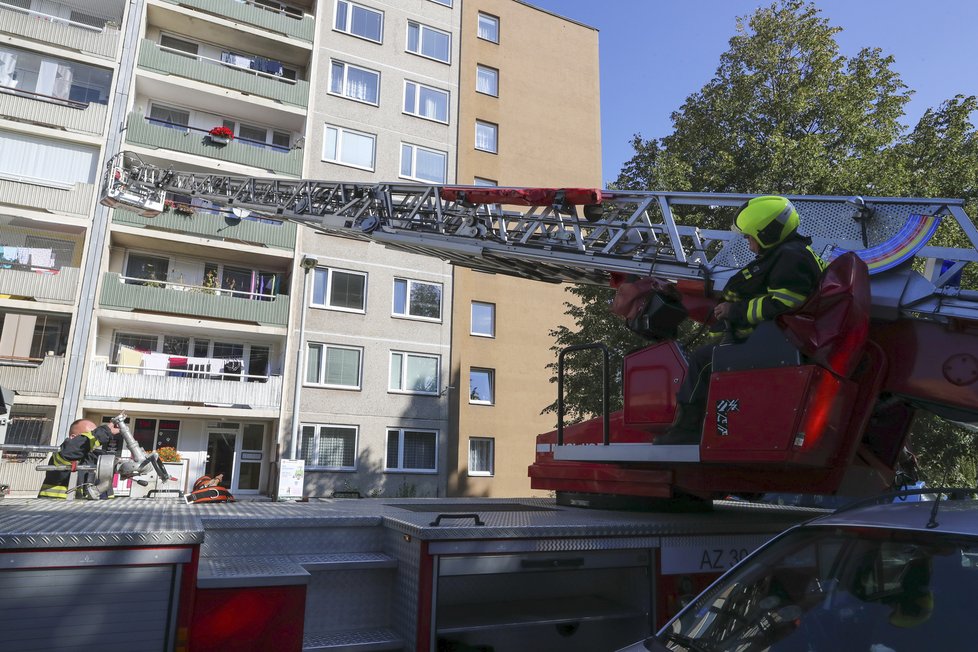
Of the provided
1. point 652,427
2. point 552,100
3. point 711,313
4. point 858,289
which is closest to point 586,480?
point 652,427

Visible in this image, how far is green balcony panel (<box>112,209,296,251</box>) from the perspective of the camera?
69.2ft

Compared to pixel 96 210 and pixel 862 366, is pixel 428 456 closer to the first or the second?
pixel 96 210

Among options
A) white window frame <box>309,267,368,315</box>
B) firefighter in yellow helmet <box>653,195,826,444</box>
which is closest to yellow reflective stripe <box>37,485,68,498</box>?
firefighter in yellow helmet <box>653,195,826,444</box>

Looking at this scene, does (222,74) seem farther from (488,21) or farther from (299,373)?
(488,21)

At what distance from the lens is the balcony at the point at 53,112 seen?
20594 mm

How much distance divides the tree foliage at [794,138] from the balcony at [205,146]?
39.4 feet

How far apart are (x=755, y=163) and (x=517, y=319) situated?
13477 millimetres

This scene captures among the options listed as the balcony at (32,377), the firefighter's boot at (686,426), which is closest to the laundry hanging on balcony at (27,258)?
the balcony at (32,377)

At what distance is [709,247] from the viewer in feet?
19.3

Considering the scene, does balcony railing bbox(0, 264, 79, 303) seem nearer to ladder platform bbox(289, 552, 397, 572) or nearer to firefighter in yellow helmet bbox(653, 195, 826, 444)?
ladder platform bbox(289, 552, 397, 572)

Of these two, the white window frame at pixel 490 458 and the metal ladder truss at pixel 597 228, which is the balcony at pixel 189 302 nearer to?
the white window frame at pixel 490 458

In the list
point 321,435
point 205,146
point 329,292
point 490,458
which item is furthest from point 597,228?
point 490,458

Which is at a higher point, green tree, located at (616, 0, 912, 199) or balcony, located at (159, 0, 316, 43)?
balcony, located at (159, 0, 316, 43)

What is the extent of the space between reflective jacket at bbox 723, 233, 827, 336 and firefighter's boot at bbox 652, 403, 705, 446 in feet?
2.00
